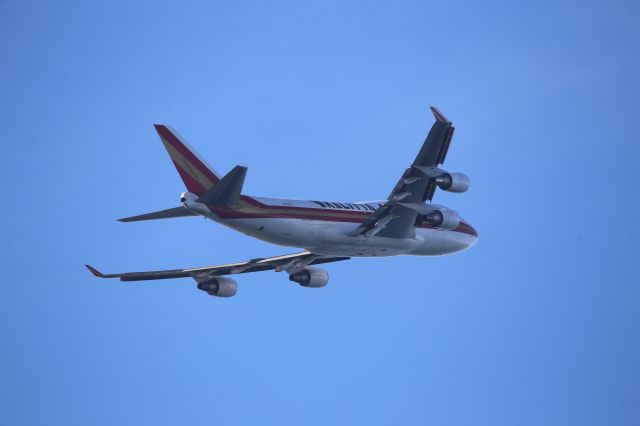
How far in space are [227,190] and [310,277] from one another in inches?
490

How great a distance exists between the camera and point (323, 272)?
199 ft

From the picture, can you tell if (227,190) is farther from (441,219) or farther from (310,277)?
(310,277)

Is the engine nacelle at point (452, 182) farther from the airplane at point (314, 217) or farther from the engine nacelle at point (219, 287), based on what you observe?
the engine nacelle at point (219, 287)

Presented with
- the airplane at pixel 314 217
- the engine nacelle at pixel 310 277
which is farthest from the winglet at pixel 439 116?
the engine nacelle at pixel 310 277

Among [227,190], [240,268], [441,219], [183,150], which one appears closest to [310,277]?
[240,268]

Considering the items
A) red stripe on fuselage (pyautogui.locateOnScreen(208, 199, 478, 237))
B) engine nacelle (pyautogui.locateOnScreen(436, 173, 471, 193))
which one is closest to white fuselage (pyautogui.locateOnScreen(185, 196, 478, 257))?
red stripe on fuselage (pyautogui.locateOnScreen(208, 199, 478, 237))

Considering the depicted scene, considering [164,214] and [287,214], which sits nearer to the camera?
[164,214]

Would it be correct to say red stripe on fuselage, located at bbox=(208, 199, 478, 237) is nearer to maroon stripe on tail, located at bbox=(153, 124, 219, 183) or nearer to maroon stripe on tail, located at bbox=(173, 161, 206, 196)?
maroon stripe on tail, located at bbox=(173, 161, 206, 196)

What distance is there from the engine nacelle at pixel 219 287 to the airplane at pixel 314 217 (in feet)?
0.18

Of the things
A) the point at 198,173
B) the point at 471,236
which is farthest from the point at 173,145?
the point at 471,236

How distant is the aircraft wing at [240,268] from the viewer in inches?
2344

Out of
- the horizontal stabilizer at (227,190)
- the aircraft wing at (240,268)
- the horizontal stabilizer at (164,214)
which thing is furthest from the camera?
the aircraft wing at (240,268)

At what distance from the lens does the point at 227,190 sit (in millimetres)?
49219

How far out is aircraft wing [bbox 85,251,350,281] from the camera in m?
59.5
